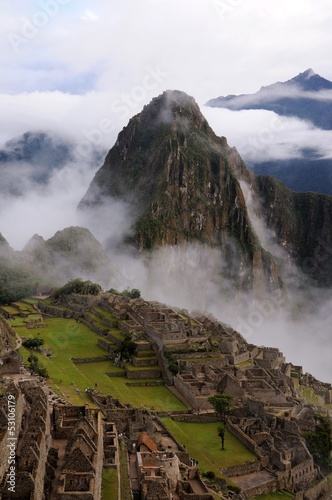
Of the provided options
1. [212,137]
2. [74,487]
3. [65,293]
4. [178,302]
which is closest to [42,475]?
[74,487]

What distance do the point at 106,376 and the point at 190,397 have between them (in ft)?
21.9

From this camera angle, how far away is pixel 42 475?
784 inches

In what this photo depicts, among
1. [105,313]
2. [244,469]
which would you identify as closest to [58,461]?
[244,469]

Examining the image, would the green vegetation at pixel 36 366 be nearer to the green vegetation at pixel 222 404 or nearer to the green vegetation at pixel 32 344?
the green vegetation at pixel 32 344

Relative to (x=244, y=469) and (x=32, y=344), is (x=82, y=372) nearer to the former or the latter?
(x=32, y=344)

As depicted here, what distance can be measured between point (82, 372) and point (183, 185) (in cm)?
11170

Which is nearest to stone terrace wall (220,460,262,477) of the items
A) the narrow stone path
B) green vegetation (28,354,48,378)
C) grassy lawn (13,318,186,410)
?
grassy lawn (13,318,186,410)

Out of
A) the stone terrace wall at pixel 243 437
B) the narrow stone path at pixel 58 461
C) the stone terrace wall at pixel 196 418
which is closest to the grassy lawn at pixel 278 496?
the stone terrace wall at pixel 243 437

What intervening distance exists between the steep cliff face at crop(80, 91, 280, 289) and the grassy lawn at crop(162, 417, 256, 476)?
103073mm

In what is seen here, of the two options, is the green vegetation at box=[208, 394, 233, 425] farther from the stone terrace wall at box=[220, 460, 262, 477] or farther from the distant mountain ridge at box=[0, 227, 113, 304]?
the distant mountain ridge at box=[0, 227, 113, 304]

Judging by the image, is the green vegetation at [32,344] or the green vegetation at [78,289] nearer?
the green vegetation at [32,344]

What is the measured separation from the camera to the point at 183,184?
153125 millimetres

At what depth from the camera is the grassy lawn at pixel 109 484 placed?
21.7 meters

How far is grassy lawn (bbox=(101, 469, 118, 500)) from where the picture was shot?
71.3ft
